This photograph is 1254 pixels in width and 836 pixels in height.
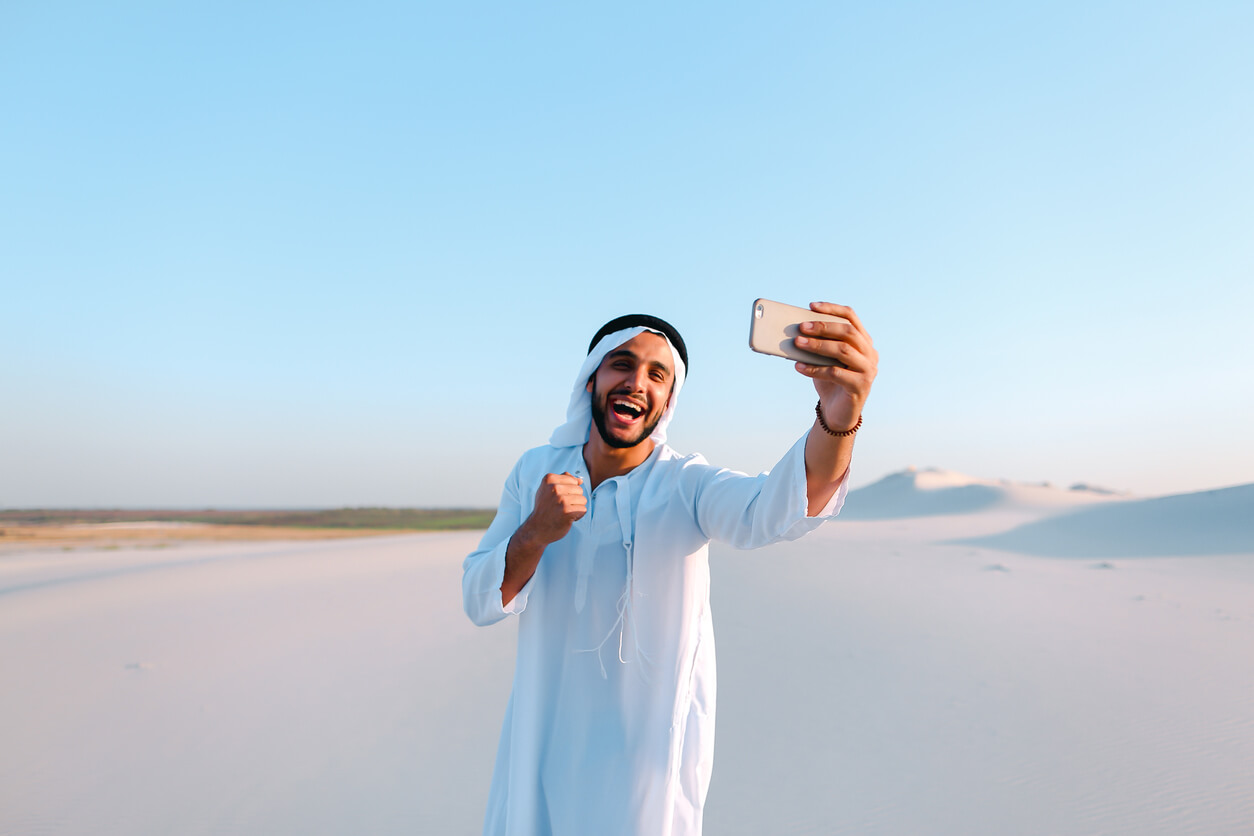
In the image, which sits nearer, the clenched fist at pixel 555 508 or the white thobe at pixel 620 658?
the clenched fist at pixel 555 508

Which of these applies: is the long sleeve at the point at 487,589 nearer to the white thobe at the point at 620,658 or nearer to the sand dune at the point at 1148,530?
the white thobe at the point at 620,658

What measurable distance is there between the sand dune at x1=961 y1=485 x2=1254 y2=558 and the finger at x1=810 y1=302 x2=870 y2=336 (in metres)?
18.4

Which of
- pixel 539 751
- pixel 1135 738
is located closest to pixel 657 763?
pixel 539 751

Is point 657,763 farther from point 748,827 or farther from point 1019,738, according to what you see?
point 1019,738

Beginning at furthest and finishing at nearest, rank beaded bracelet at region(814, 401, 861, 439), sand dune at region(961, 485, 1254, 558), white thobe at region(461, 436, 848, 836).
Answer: sand dune at region(961, 485, 1254, 558) → white thobe at region(461, 436, 848, 836) → beaded bracelet at region(814, 401, 861, 439)

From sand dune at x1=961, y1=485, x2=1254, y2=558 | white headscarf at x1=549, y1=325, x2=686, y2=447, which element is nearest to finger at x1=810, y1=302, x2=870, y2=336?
white headscarf at x1=549, y1=325, x2=686, y2=447

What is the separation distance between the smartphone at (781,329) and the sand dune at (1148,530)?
729 inches

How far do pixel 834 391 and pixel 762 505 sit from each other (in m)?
0.36

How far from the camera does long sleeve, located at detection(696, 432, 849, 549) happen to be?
1.71 metres

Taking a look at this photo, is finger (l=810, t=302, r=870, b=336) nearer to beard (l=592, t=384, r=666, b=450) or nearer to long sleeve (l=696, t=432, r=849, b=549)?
long sleeve (l=696, t=432, r=849, b=549)

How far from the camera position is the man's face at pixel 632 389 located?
84.1 inches

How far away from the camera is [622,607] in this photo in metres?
2.03

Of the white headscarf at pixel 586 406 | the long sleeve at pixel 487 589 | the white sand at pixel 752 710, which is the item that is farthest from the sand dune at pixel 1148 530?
the long sleeve at pixel 487 589

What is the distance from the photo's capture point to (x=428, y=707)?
586 centimetres
